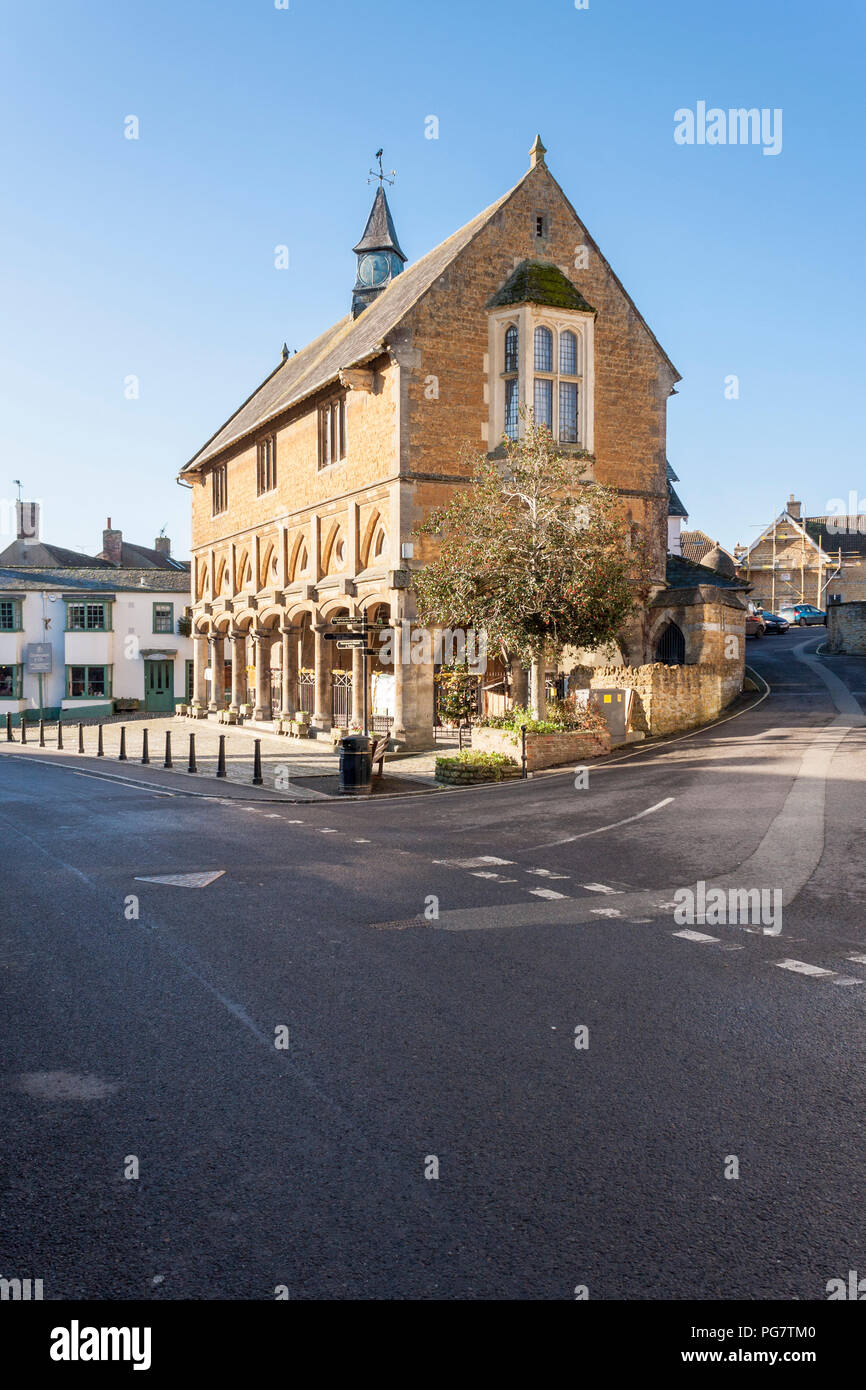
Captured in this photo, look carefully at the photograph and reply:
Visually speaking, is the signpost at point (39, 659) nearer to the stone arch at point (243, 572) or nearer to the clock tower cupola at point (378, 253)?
the stone arch at point (243, 572)

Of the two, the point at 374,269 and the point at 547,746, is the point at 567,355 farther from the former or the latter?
the point at 374,269

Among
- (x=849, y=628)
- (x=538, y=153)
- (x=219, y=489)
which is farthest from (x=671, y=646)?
(x=219, y=489)

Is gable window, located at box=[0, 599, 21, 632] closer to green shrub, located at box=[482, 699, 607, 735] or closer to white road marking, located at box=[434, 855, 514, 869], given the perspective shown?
green shrub, located at box=[482, 699, 607, 735]

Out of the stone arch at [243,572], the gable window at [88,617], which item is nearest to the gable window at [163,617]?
the gable window at [88,617]

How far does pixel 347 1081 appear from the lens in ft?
16.9

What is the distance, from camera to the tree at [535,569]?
2047 cm

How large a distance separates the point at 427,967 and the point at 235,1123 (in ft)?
8.78

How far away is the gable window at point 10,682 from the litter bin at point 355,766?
1436 inches

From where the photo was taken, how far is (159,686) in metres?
52.7

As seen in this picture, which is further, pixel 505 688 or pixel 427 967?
pixel 505 688

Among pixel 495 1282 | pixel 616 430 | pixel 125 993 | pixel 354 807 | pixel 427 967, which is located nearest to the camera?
pixel 495 1282

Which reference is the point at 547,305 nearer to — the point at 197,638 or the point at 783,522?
the point at 197,638

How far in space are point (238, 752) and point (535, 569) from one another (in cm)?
1165
